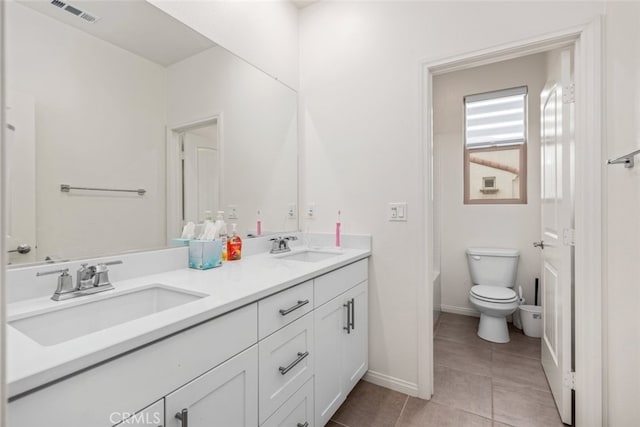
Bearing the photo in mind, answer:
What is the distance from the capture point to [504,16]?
159cm

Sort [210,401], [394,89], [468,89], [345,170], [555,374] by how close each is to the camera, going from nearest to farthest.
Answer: [210,401] < [555,374] < [394,89] < [345,170] < [468,89]

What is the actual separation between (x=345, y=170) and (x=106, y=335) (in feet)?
5.32

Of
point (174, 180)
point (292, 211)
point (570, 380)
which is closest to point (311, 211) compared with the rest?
point (292, 211)

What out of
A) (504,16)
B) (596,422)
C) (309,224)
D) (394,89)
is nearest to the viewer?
(596,422)

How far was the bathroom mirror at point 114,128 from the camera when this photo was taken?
0.99 meters

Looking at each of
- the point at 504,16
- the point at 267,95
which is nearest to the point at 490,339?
the point at 504,16

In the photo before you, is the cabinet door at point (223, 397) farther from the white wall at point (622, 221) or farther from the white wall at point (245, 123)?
the white wall at point (622, 221)

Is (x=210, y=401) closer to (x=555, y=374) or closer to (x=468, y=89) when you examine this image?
(x=555, y=374)

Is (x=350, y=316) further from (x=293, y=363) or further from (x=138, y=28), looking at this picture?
(x=138, y=28)

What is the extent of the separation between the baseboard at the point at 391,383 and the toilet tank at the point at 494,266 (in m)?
1.44

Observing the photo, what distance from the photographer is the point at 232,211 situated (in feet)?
5.91

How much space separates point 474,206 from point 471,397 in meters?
1.80

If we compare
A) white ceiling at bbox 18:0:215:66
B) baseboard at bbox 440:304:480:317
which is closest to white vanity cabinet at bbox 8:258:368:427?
white ceiling at bbox 18:0:215:66

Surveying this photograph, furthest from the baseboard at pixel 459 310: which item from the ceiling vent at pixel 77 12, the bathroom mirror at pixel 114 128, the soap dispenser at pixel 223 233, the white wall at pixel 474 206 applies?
the ceiling vent at pixel 77 12
